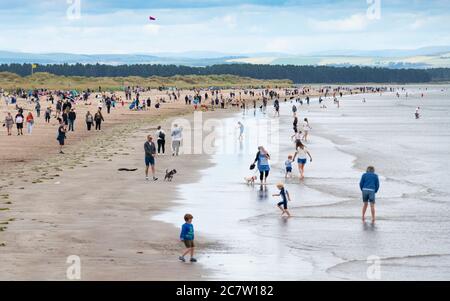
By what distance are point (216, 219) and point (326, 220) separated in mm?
2831

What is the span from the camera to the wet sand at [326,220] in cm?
1681

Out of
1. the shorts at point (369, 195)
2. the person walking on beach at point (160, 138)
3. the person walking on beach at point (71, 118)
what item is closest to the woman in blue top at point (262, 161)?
the shorts at point (369, 195)

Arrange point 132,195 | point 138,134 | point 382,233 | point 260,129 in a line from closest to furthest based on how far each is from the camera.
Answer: point 382,233 < point 132,195 < point 138,134 < point 260,129

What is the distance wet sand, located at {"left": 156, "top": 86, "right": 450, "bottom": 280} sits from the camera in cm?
1681

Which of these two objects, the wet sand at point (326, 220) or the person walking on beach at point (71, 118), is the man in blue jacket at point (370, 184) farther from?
the person walking on beach at point (71, 118)

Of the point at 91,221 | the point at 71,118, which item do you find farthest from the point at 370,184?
the point at 71,118

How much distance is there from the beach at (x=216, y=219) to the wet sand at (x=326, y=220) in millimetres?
33

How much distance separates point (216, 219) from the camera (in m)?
22.1

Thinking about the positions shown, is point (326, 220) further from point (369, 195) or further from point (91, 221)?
point (91, 221)

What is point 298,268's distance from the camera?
16.6 m

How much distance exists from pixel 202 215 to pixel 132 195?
3.91 meters

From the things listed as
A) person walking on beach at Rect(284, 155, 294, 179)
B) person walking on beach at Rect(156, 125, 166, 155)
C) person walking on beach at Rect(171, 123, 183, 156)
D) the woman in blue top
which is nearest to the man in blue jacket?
the woman in blue top

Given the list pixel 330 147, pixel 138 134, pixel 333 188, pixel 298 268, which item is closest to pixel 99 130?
pixel 138 134
